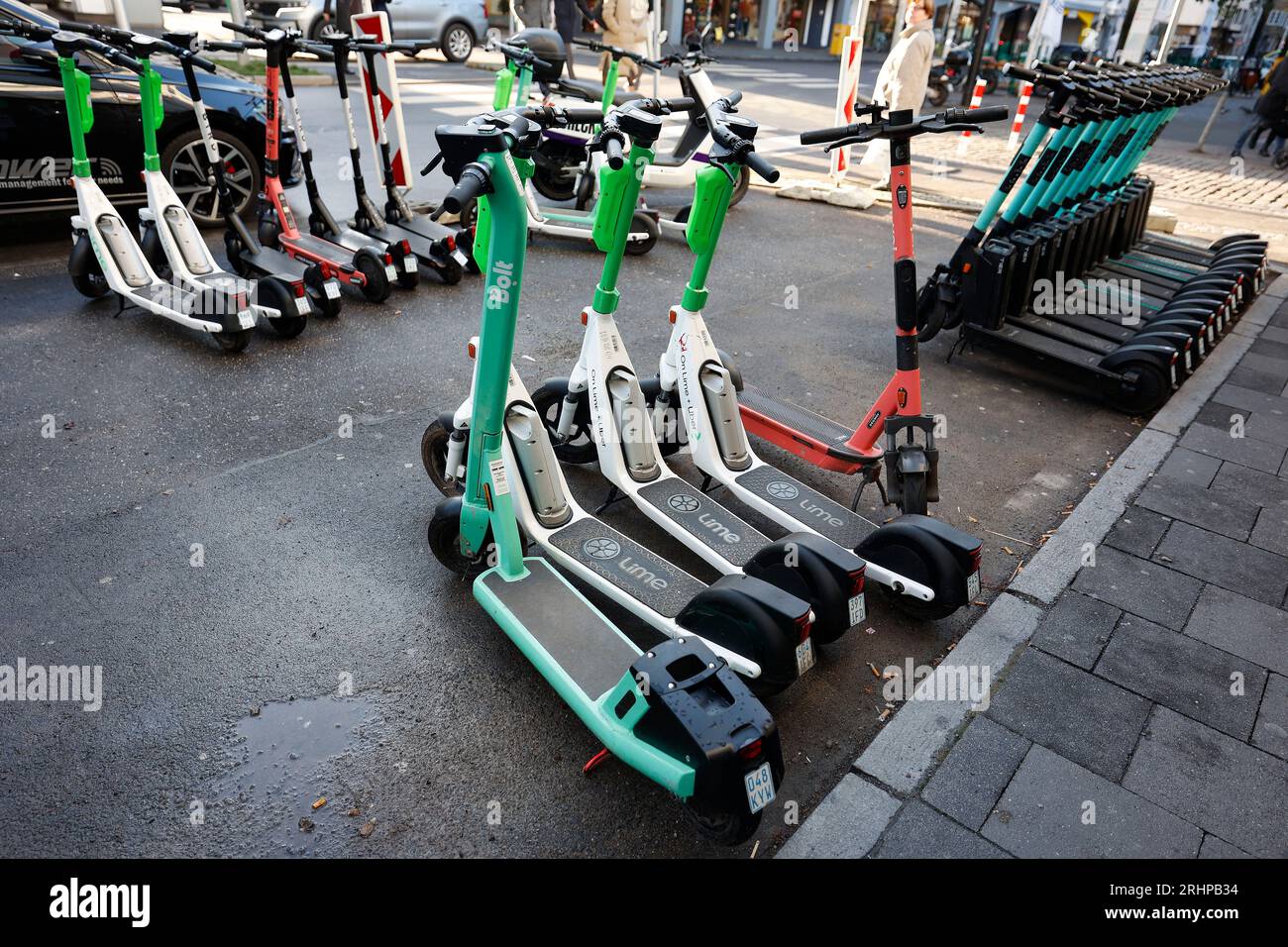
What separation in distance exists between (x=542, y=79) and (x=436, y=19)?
43.5 ft

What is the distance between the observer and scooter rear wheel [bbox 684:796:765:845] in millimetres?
2326

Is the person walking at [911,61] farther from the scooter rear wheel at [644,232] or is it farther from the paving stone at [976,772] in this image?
the paving stone at [976,772]

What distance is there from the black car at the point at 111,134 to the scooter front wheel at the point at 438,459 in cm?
421

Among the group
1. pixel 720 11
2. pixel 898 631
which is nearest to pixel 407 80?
pixel 898 631

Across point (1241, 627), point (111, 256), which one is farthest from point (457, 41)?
point (1241, 627)

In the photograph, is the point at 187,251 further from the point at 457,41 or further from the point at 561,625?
the point at 457,41

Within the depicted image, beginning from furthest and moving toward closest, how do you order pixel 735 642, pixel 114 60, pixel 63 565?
pixel 114 60 < pixel 63 565 < pixel 735 642

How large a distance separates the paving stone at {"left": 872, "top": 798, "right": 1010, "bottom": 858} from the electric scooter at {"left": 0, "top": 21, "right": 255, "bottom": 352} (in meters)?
4.80

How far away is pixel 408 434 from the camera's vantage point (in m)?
4.73

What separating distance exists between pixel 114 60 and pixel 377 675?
4568mm

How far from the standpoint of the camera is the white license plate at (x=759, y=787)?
2.28 meters

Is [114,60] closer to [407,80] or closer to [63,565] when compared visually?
[63,565]

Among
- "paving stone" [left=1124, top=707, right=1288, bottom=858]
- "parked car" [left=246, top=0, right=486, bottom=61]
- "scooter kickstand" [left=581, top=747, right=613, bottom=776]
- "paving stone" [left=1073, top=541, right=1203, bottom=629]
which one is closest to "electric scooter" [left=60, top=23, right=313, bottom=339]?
"scooter kickstand" [left=581, top=747, right=613, bottom=776]
